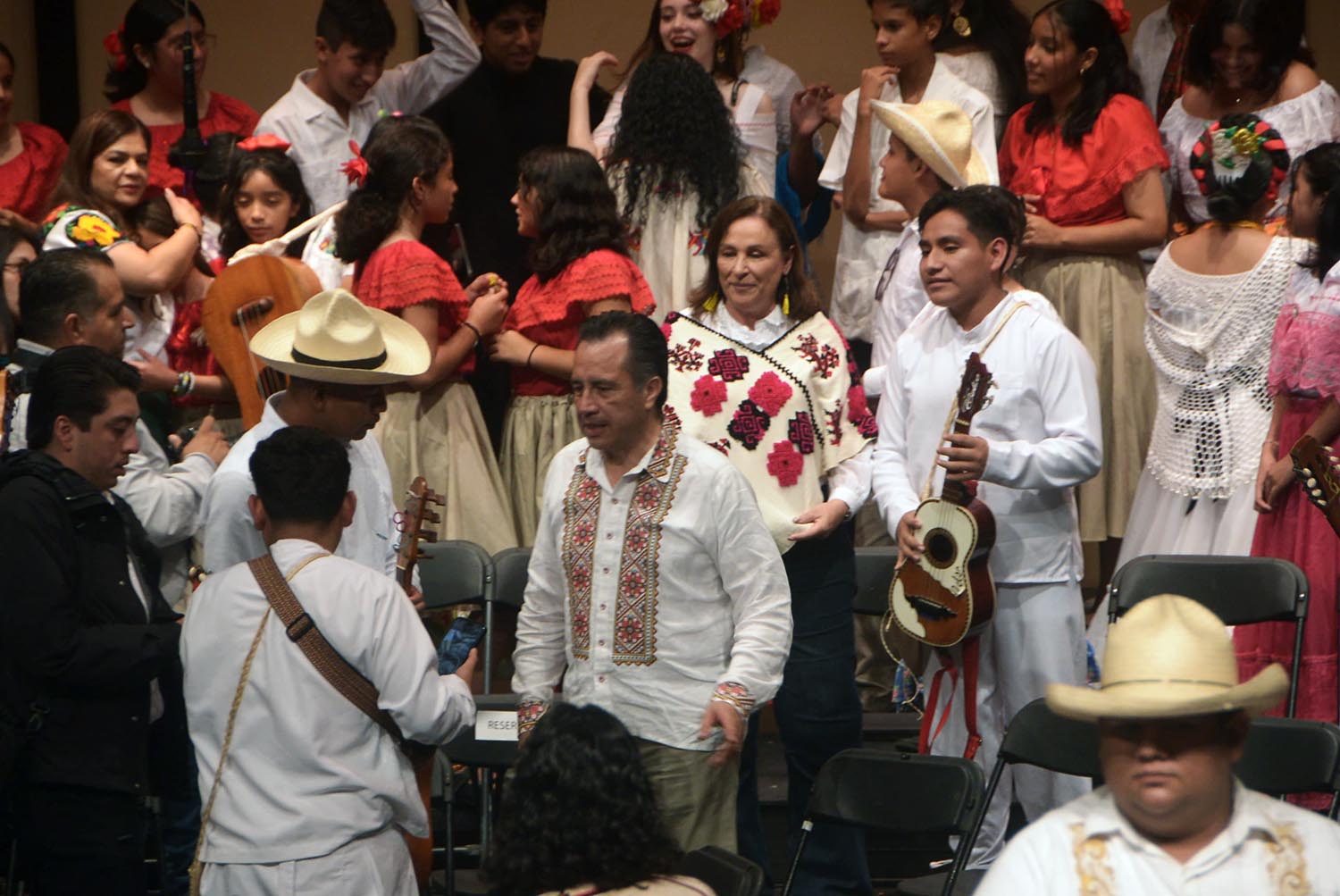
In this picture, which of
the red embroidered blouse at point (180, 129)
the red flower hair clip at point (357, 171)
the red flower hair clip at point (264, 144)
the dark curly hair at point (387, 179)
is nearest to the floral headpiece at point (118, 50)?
the red embroidered blouse at point (180, 129)

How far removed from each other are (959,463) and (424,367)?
1.40 metres

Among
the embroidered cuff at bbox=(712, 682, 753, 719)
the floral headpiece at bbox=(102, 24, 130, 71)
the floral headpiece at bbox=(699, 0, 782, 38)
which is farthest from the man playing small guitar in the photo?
the floral headpiece at bbox=(102, 24, 130, 71)

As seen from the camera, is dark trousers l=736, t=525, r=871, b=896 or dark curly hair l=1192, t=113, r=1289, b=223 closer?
dark trousers l=736, t=525, r=871, b=896

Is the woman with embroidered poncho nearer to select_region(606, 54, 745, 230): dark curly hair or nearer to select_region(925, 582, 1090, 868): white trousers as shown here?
select_region(925, 582, 1090, 868): white trousers

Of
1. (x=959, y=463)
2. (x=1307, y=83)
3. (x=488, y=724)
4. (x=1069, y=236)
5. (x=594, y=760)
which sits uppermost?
(x=1307, y=83)

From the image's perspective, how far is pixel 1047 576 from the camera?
4.79 metres

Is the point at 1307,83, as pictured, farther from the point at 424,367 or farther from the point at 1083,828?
the point at 1083,828

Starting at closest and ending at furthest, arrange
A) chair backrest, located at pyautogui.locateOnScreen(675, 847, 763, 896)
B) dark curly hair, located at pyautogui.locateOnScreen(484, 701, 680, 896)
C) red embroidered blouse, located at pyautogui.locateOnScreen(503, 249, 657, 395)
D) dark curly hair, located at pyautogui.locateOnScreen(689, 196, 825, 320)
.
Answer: dark curly hair, located at pyautogui.locateOnScreen(484, 701, 680, 896)
chair backrest, located at pyautogui.locateOnScreen(675, 847, 763, 896)
dark curly hair, located at pyautogui.locateOnScreen(689, 196, 825, 320)
red embroidered blouse, located at pyautogui.locateOnScreen(503, 249, 657, 395)

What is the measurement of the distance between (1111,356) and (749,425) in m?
2.46

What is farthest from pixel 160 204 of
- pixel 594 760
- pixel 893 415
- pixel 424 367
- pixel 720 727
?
pixel 594 760

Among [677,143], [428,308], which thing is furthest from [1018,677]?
[677,143]

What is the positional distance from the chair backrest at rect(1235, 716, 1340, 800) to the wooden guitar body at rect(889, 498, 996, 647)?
81cm

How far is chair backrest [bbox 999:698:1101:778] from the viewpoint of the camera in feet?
13.8

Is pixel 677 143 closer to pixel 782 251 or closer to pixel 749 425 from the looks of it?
pixel 782 251
